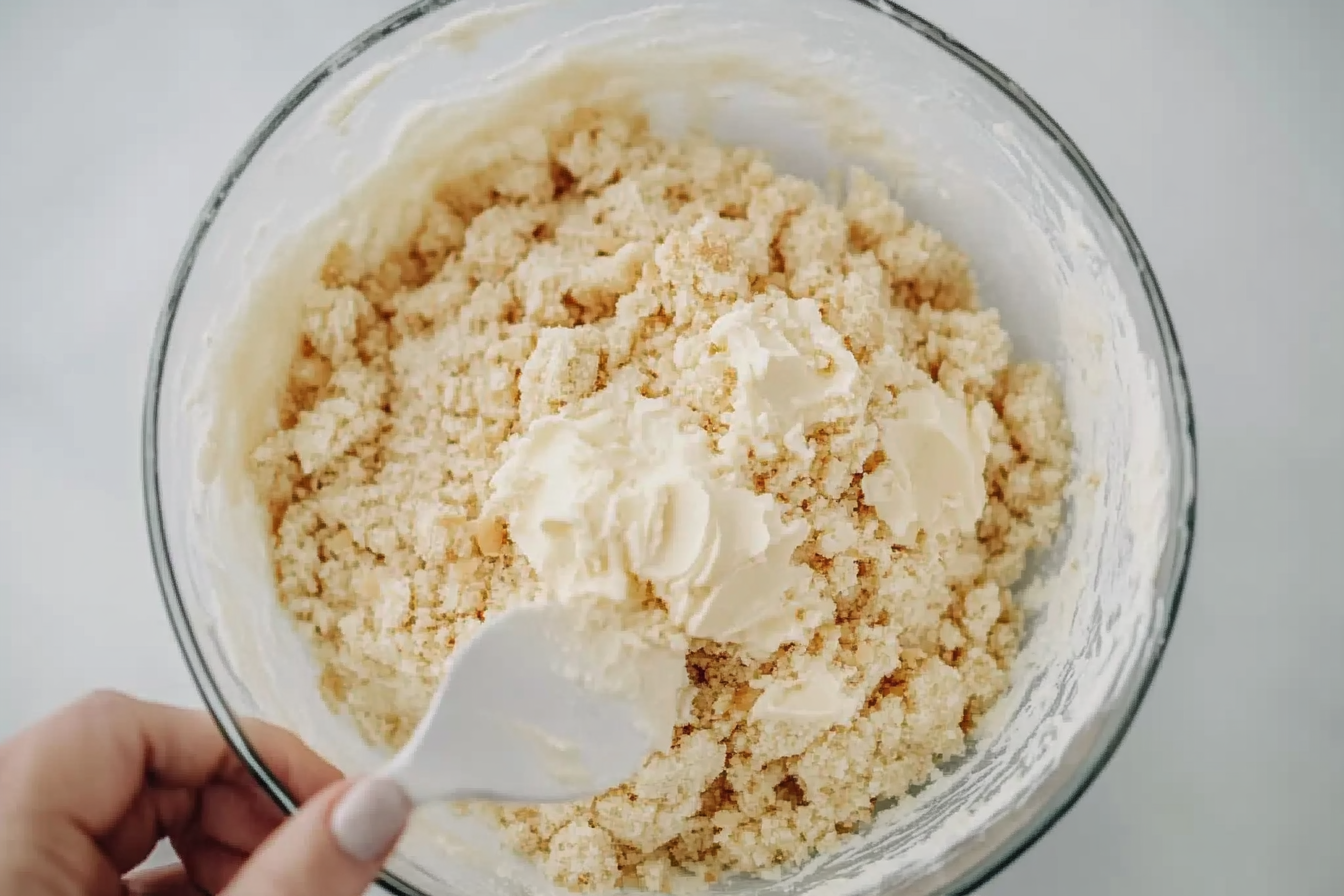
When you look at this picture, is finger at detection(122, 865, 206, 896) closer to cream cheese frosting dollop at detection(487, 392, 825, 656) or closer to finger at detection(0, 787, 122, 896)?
finger at detection(0, 787, 122, 896)

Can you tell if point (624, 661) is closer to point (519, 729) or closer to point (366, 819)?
point (519, 729)

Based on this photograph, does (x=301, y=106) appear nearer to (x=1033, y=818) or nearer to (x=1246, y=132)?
(x=1033, y=818)

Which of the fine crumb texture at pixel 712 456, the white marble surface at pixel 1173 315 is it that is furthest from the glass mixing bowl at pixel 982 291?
the white marble surface at pixel 1173 315

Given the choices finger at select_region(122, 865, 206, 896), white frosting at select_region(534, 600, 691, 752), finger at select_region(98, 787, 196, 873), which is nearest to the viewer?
white frosting at select_region(534, 600, 691, 752)

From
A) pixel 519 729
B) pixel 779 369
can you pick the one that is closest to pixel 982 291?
pixel 779 369

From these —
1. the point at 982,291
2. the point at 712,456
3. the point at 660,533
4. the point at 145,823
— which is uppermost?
the point at 982,291

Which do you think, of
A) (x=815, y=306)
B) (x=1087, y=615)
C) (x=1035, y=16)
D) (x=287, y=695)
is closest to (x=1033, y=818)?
(x=1087, y=615)

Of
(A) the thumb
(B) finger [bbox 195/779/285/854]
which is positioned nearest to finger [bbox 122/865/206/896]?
(B) finger [bbox 195/779/285/854]
